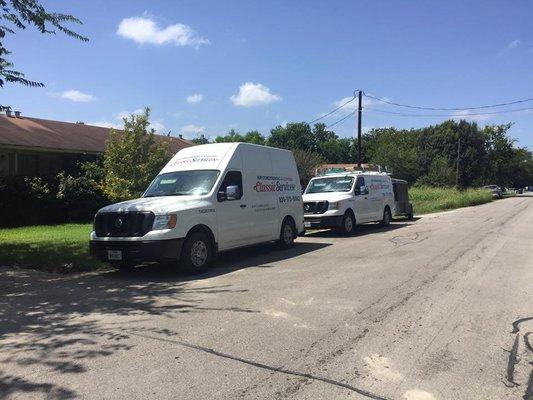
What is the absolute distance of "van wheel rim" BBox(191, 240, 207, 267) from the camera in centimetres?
951

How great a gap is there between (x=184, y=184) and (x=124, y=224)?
1784 mm

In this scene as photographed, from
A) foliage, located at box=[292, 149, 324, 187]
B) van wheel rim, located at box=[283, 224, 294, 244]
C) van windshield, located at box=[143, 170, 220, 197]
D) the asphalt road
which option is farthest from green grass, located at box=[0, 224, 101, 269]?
foliage, located at box=[292, 149, 324, 187]

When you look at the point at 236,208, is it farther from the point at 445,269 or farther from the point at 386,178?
the point at 386,178

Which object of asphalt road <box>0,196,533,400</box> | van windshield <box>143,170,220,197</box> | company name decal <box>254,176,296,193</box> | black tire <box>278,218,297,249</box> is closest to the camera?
asphalt road <box>0,196,533,400</box>

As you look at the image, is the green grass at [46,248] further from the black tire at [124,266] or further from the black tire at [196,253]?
the black tire at [196,253]

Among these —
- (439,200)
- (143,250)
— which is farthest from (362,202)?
(439,200)

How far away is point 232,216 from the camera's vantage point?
10.7 metres

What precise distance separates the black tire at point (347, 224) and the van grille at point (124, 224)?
340 inches

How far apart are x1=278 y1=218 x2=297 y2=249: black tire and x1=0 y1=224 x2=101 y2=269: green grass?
14.5 ft

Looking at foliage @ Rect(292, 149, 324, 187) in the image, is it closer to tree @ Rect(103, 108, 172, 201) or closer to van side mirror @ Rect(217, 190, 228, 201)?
tree @ Rect(103, 108, 172, 201)

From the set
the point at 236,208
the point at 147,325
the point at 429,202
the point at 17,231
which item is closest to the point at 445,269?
the point at 236,208

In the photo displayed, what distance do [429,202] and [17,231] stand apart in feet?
95.8

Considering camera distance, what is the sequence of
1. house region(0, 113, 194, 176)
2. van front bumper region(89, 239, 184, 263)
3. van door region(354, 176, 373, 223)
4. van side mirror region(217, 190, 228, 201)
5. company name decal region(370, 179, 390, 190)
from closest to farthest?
van front bumper region(89, 239, 184, 263) → van side mirror region(217, 190, 228, 201) → van door region(354, 176, 373, 223) → company name decal region(370, 179, 390, 190) → house region(0, 113, 194, 176)

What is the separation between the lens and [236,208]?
10.9 m
